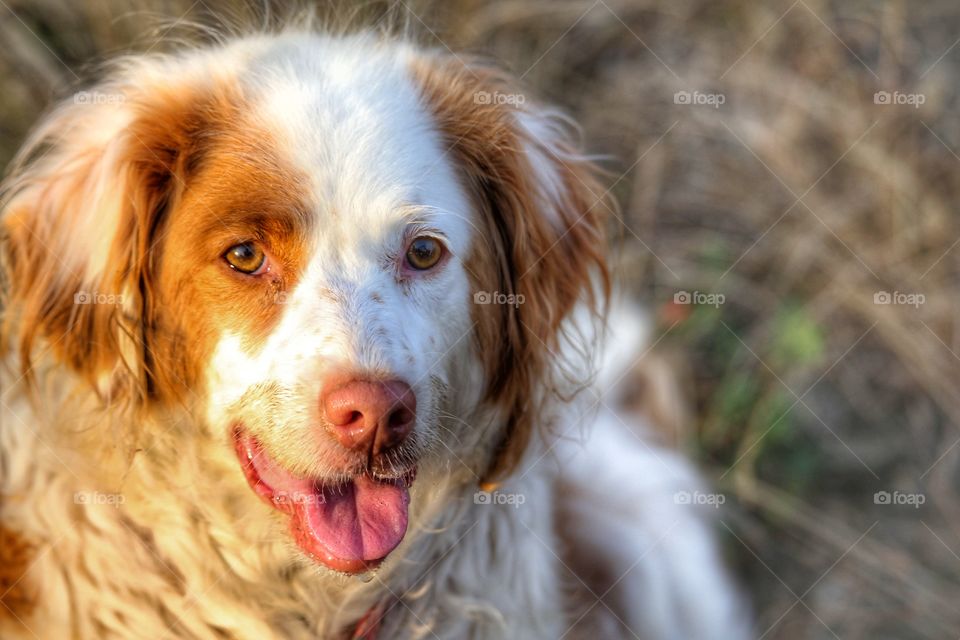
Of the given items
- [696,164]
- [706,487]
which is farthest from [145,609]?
[696,164]

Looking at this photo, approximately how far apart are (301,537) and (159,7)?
2.78 meters

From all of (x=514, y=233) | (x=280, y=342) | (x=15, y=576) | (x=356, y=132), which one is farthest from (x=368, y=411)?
(x=15, y=576)

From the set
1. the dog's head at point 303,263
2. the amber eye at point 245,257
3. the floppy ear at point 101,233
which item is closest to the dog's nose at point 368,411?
the dog's head at point 303,263

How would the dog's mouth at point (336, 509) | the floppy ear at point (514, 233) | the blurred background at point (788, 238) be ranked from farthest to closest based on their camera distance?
the blurred background at point (788, 238), the floppy ear at point (514, 233), the dog's mouth at point (336, 509)

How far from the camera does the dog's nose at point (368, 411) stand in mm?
2262

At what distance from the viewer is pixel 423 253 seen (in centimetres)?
256

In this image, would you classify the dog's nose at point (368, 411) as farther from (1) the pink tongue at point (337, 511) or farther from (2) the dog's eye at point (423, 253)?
(2) the dog's eye at point (423, 253)

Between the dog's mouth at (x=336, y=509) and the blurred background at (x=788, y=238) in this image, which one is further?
the blurred background at (x=788, y=238)

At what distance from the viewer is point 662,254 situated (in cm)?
509

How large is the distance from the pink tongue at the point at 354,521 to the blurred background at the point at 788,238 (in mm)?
1866

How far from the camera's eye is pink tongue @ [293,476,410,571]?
2492 millimetres

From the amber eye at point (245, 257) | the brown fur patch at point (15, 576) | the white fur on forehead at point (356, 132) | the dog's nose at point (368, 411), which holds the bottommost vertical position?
the brown fur patch at point (15, 576)

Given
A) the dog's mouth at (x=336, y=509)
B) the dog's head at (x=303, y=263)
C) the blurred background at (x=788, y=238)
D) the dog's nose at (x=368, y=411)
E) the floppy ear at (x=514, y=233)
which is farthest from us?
the blurred background at (x=788, y=238)

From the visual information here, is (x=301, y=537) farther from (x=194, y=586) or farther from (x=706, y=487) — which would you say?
(x=706, y=487)
